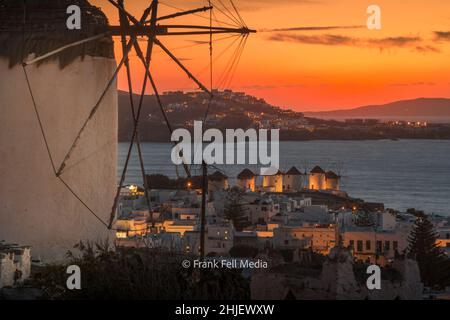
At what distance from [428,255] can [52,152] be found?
27.3 meters

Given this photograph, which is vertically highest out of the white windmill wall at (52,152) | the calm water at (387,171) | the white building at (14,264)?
the white windmill wall at (52,152)

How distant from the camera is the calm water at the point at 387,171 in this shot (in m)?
82.9

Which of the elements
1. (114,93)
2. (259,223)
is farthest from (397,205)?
(114,93)

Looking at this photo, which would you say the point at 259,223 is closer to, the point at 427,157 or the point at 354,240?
the point at 354,240

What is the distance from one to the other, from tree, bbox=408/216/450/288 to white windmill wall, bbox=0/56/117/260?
18.4 meters

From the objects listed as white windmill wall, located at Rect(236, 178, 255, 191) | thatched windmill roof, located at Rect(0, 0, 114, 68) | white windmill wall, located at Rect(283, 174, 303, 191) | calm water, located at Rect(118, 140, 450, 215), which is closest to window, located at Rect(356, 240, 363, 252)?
calm water, located at Rect(118, 140, 450, 215)

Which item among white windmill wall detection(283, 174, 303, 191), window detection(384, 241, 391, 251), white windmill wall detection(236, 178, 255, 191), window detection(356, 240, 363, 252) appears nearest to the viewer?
window detection(356, 240, 363, 252)

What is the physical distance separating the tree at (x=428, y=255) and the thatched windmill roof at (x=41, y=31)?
18617 millimetres

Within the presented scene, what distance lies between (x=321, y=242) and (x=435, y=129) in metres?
118

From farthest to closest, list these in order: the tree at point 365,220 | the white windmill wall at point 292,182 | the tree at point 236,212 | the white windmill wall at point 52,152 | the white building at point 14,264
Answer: the white windmill wall at point 292,182 < the tree at point 236,212 < the tree at point 365,220 < the white windmill wall at point 52,152 < the white building at point 14,264

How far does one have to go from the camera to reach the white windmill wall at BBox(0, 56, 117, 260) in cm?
865

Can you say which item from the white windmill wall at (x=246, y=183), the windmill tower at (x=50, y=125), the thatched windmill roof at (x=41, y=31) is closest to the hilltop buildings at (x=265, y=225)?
the white windmill wall at (x=246, y=183)

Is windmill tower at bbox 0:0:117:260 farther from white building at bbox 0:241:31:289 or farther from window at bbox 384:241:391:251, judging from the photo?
window at bbox 384:241:391:251

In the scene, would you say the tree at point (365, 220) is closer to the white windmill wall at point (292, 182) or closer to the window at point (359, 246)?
the window at point (359, 246)
